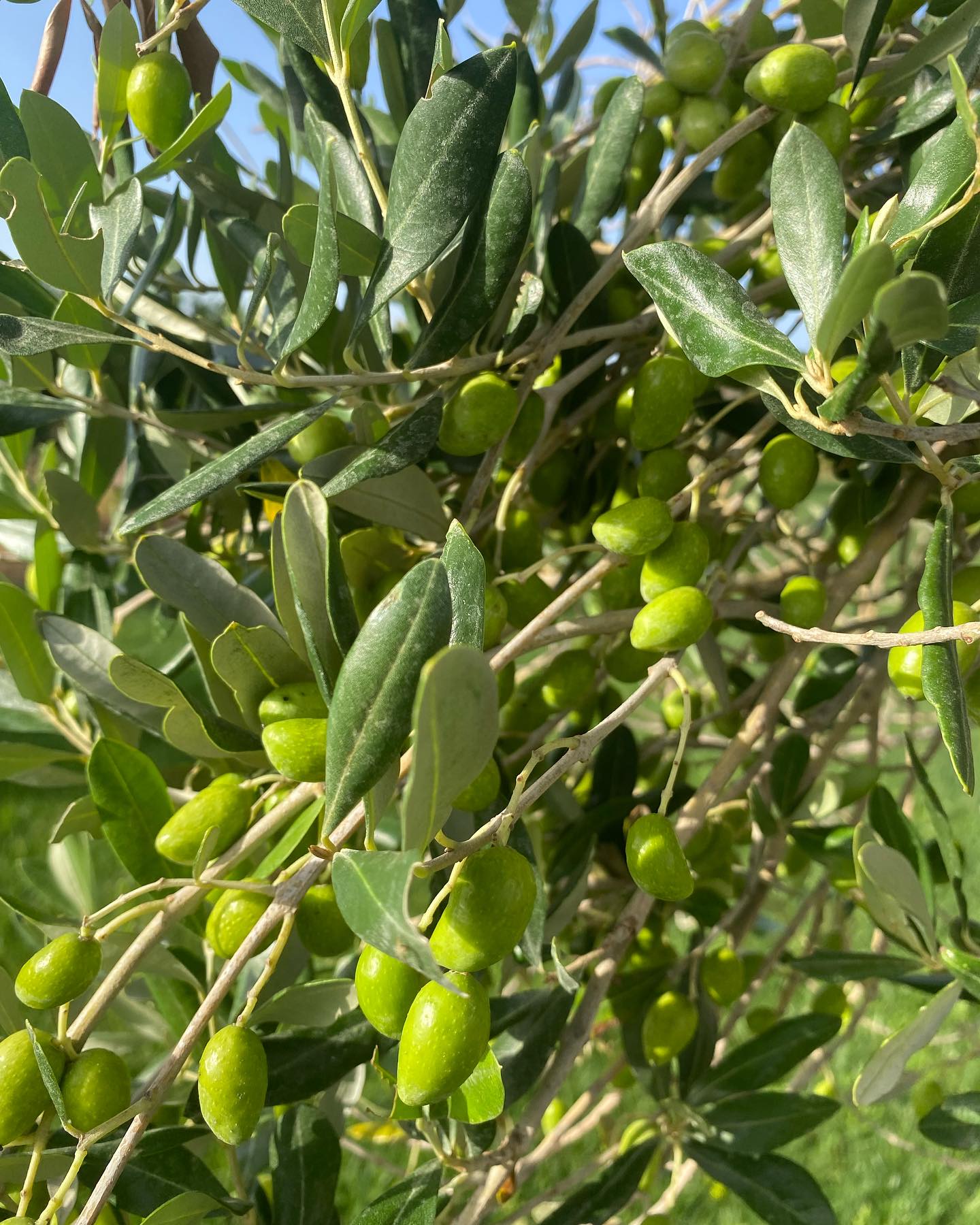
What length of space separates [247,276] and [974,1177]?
74.8 inches

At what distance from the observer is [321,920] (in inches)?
21.6

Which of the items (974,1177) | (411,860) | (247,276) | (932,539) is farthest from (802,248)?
(974,1177)

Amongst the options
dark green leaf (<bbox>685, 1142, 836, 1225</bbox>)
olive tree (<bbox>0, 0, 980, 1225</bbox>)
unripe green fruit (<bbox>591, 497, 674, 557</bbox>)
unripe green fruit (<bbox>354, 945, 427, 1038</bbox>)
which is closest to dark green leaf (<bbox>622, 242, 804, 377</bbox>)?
olive tree (<bbox>0, 0, 980, 1225</bbox>)

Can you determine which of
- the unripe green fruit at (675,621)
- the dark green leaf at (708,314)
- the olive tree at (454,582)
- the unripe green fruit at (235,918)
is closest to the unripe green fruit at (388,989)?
the olive tree at (454,582)

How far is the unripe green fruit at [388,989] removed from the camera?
18.2 inches

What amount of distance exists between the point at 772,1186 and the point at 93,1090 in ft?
A: 1.81

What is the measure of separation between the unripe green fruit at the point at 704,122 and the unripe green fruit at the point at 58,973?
0.67 metres

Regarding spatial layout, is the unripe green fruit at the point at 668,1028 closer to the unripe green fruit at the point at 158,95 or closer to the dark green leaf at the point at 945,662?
the dark green leaf at the point at 945,662

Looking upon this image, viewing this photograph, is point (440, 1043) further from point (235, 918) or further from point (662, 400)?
point (662, 400)

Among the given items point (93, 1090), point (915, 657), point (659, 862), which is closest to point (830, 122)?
point (915, 657)

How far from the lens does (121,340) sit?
542mm

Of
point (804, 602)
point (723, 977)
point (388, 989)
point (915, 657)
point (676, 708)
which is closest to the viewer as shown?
point (388, 989)

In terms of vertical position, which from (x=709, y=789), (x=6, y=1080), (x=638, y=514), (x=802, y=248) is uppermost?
(x=802, y=248)

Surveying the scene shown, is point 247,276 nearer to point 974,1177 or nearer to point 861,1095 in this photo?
point 861,1095
